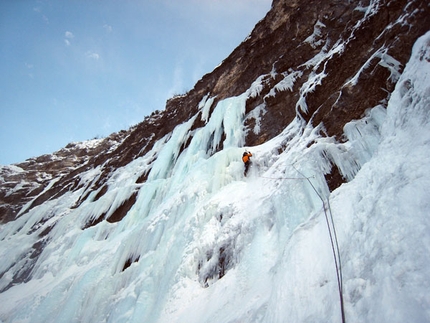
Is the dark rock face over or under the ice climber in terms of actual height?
over

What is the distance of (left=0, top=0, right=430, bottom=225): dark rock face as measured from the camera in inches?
163

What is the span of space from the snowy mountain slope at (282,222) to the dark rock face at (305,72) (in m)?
0.05

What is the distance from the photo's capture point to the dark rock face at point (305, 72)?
415 cm

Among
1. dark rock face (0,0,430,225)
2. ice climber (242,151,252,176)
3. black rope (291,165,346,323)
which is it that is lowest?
black rope (291,165,346,323)

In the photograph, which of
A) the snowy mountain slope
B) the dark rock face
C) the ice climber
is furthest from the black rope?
the ice climber

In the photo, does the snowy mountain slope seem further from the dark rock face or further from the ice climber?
the ice climber

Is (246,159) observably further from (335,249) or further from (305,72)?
(305,72)

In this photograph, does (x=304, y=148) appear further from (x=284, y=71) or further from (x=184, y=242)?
(x=284, y=71)

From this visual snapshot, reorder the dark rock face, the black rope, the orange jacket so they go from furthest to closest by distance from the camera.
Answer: the orange jacket < the dark rock face < the black rope

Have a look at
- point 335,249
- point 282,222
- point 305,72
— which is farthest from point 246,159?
point 305,72

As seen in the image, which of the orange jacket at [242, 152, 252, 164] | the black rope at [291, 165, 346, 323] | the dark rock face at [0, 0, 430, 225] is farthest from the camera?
the orange jacket at [242, 152, 252, 164]

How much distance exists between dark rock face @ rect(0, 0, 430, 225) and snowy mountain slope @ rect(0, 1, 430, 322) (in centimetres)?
5

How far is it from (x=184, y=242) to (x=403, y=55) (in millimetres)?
5109

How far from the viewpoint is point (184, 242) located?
503 cm
